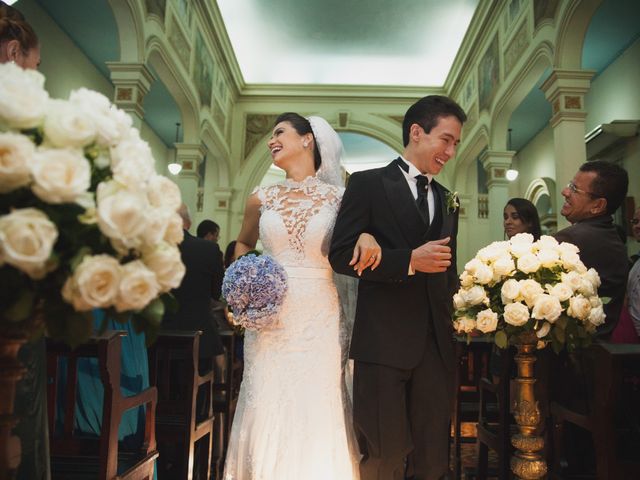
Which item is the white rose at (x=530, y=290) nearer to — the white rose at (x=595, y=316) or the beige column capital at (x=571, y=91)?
the white rose at (x=595, y=316)

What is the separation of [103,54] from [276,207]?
35.1 ft

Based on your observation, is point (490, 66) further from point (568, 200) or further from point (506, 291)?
point (506, 291)

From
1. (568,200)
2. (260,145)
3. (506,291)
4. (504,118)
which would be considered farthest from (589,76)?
(260,145)

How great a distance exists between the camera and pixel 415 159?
98.0 inches

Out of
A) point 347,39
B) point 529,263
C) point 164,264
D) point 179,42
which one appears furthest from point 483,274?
point 347,39

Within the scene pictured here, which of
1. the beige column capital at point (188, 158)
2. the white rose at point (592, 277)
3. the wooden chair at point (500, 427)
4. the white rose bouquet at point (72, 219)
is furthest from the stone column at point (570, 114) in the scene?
the white rose bouquet at point (72, 219)

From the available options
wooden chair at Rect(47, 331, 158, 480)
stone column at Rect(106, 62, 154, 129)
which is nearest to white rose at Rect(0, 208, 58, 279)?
wooden chair at Rect(47, 331, 158, 480)

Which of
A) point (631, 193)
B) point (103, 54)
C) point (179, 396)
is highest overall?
point (103, 54)

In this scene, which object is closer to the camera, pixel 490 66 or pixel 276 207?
pixel 276 207

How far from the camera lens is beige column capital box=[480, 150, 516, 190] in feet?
38.8

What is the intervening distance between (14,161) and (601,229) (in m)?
2.95

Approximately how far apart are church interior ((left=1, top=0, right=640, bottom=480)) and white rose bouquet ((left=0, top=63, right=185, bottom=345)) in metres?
2.12

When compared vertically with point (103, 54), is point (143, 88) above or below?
below

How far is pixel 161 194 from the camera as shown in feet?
4.12
